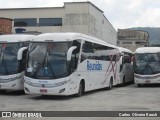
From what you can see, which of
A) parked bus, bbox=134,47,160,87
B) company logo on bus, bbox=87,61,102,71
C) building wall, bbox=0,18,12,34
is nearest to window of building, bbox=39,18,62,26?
building wall, bbox=0,18,12,34

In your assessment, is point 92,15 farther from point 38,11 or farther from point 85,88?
point 85,88

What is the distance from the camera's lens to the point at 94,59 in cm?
2378

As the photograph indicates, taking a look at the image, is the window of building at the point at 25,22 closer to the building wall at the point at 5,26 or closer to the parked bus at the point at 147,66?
the building wall at the point at 5,26

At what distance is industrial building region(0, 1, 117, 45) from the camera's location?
71.4 metres

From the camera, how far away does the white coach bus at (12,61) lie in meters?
20.9

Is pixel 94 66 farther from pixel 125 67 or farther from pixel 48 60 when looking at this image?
pixel 125 67

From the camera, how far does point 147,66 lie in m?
31.0

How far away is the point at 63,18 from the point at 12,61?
2108 inches

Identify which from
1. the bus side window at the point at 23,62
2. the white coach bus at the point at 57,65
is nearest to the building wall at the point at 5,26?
the bus side window at the point at 23,62

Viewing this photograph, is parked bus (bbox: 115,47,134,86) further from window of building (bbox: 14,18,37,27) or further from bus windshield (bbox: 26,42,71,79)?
window of building (bbox: 14,18,37,27)

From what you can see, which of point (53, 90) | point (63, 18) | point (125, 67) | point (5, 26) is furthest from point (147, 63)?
point (63, 18)

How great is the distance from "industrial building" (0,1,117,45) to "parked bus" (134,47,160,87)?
39.5 meters

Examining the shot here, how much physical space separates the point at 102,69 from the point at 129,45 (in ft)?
279

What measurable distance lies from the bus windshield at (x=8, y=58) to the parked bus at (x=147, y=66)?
1207cm
